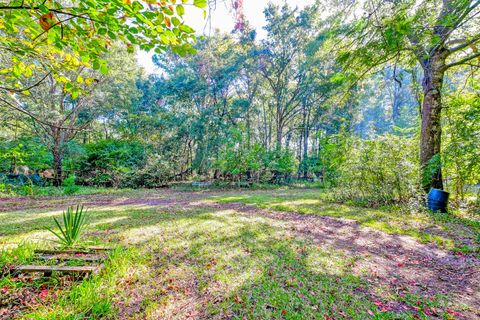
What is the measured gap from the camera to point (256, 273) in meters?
2.52

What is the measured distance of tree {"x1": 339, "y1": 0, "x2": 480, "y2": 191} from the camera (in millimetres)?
2873

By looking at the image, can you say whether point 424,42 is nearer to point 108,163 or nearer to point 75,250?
point 75,250

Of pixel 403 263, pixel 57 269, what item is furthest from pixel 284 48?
pixel 57 269

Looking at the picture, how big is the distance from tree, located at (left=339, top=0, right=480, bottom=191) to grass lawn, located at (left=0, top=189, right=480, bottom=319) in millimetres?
2725

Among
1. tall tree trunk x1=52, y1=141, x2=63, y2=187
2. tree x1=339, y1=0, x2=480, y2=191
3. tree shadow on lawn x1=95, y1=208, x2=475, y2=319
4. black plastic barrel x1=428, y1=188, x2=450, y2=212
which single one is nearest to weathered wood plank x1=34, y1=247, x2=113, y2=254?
tree shadow on lawn x1=95, y1=208, x2=475, y2=319

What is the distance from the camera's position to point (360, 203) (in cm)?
665

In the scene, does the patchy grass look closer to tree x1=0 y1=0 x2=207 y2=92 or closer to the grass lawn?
the grass lawn

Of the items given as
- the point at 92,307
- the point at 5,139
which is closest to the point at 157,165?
the point at 5,139

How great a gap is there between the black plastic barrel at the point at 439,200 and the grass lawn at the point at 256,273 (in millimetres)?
893

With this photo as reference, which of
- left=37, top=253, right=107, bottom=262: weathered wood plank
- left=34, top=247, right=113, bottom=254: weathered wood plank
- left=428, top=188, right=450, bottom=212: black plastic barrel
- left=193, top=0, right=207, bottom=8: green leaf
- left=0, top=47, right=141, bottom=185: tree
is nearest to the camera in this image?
left=193, top=0, right=207, bottom=8: green leaf

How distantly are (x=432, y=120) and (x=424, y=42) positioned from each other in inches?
163

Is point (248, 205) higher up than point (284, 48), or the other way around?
point (284, 48)

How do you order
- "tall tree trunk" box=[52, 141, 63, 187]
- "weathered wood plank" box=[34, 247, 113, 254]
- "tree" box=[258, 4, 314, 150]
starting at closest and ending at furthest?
1. "weathered wood plank" box=[34, 247, 113, 254]
2. "tall tree trunk" box=[52, 141, 63, 187]
3. "tree" box=[258, 4, 314, 150]

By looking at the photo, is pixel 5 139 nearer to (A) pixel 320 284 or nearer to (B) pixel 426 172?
(A) pixel 320 284
